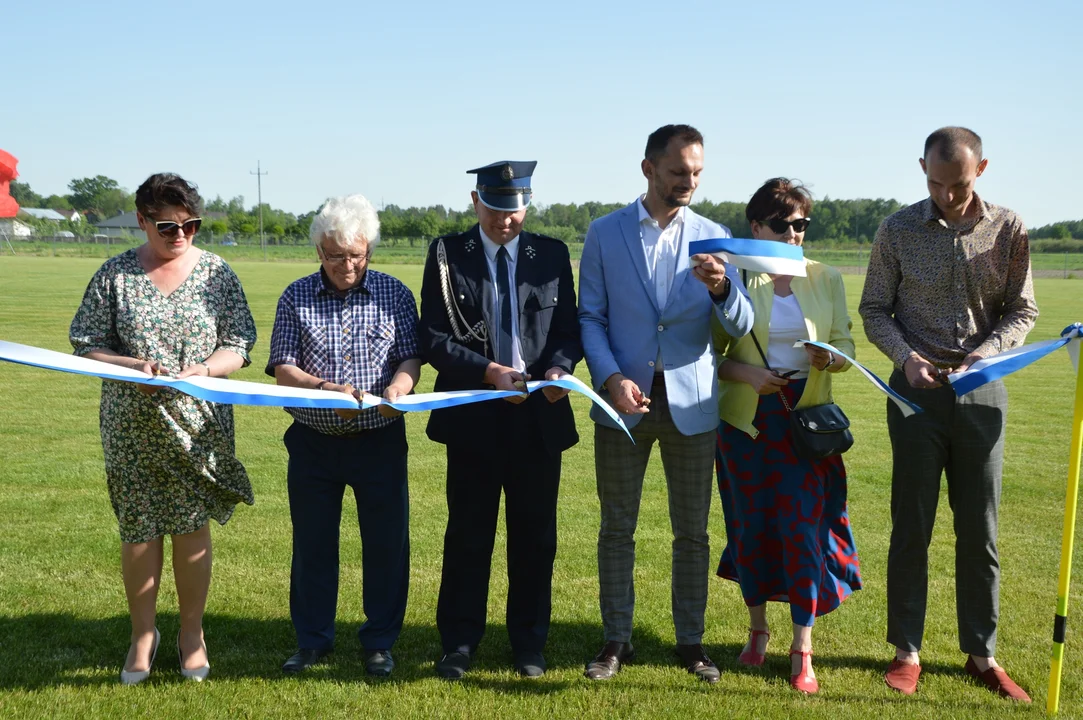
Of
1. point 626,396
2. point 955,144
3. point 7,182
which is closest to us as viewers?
point 7,182

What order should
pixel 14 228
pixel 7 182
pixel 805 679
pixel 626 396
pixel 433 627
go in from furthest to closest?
pixel 14 228, pixel 433 627, pixel 805 679, pixel 626 396, pixel 7 182

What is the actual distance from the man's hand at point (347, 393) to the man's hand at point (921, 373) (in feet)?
7.47

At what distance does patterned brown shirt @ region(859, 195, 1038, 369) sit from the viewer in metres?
3.98

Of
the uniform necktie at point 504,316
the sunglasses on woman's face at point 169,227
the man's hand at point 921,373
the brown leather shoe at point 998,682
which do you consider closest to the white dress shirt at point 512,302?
the uniform necktie at point 504,316

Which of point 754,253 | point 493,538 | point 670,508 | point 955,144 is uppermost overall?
point 955,144

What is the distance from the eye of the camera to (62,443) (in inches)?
333

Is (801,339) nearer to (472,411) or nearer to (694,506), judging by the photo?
(694,506)

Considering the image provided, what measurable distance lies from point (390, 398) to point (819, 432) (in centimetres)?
181

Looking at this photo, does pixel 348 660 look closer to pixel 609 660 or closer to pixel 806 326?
pixel 609 660

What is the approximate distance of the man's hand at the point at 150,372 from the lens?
370 centimetres

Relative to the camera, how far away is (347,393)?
3.87 metres

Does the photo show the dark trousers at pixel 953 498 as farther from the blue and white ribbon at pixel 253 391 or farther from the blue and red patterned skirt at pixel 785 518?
the blue and white ribbon at pixel 253 391

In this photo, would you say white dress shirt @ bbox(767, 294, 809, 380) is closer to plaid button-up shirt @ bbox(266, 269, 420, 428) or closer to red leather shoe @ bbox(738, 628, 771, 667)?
red leather shoe @ bbox(738, 628, 771, 667)

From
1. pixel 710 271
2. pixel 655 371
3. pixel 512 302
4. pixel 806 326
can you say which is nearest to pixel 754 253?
pixel 710 271
